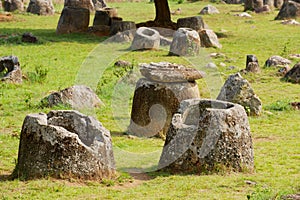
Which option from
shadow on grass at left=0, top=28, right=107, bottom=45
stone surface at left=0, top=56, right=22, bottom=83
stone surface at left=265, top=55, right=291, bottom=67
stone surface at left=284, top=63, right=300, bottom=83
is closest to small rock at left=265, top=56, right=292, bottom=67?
stone surface at left=265, top=55, right=291, bottom=67

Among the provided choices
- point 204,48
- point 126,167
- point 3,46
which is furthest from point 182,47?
point 126,167

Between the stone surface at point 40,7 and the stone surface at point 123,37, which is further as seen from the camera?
the stone surface at point 40,7

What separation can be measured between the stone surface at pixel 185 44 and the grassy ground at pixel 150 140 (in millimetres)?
377

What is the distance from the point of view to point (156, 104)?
13.0 meters

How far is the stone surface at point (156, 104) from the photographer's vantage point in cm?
1290

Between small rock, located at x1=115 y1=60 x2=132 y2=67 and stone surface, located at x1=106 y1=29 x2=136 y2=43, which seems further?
stone surface, located at x1=106 y1=29 x2=136 y2=43

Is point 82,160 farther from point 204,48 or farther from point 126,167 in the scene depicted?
point 204,48

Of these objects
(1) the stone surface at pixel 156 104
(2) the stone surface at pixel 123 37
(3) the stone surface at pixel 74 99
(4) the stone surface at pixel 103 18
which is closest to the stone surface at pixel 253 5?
(4) the stone surface at pixel 103 18

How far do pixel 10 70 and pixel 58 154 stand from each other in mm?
9123

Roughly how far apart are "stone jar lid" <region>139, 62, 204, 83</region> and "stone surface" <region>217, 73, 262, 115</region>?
196 cm

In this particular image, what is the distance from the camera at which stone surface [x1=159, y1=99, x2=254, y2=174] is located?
1018 cm

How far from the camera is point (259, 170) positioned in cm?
1067

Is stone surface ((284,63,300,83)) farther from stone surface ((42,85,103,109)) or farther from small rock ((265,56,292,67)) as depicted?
stone surface ((42,85,103,109))

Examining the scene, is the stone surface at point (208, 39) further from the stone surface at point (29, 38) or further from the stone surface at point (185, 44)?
the stone surface at point (29, 38)
